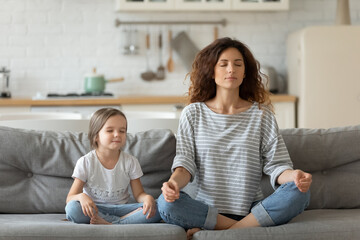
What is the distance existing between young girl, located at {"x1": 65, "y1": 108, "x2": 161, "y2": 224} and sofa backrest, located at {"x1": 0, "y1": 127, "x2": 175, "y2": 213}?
177 mm

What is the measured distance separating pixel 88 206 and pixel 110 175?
0.23m

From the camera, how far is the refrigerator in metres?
5.11

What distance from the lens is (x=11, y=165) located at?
2830 mm

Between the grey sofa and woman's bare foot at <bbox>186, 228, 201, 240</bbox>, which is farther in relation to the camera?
the grey sofa

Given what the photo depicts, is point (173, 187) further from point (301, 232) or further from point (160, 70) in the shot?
point (160, 70)

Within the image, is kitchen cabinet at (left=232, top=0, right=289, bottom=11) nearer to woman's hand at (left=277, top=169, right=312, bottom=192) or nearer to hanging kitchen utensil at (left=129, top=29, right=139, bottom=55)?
hanging kitchen utensil at (left=129, top=29, right=139, bottom=55)

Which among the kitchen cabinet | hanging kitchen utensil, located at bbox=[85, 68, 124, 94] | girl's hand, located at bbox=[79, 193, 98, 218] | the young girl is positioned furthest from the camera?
the kitchen cabinet

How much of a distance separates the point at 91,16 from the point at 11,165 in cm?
295

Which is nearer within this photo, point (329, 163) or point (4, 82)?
point (329, 163)

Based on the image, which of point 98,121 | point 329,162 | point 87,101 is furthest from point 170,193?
point 87,101

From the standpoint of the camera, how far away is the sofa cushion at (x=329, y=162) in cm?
286

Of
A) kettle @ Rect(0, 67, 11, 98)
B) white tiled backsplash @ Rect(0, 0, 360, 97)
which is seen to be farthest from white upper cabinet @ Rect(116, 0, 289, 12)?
kettle @ Rect(0, 67, 11, 98)

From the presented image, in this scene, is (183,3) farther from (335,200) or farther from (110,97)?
(335,200)

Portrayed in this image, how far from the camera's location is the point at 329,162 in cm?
292
